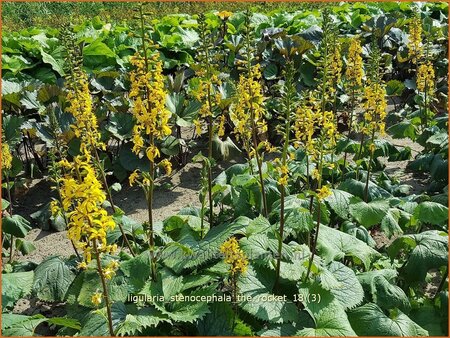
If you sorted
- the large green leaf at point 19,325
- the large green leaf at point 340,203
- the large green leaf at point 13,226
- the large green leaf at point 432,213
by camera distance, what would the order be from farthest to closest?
the large green leaf at point 13,226, the large green leaf at point 340,203, the large green leaf at point 432,213, the large green leaf at point 19,325

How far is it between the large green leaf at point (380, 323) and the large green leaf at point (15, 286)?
2.69 meters

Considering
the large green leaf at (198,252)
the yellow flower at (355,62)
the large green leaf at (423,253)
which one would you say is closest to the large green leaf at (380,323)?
the large green leaf at (423,253)

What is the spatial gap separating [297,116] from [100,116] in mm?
4207

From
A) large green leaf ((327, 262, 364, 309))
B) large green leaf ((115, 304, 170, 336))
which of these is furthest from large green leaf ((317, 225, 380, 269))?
large green leaf ((115, 304, 170, 336))

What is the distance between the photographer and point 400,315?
444 centimetres

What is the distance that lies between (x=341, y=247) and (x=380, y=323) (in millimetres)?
950

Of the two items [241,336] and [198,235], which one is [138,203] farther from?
[241,336]

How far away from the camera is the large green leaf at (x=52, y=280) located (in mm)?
5062

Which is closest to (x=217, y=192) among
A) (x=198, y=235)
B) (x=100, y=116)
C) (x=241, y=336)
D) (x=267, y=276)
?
(x=198, y=235)

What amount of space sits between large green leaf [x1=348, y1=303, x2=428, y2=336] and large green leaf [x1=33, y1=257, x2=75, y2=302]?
2.47 meters

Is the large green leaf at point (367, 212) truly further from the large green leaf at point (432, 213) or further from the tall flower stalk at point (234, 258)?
the tall flower stalk at point (234, 258)

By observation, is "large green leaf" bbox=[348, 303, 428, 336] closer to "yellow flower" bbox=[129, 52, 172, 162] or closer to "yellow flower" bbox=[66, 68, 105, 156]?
"yellow flower" bbox=[129, 52, 172, 162]

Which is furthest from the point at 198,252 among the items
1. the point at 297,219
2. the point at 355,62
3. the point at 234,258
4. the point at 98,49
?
the point at 98,49

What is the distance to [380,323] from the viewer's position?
4328mm
